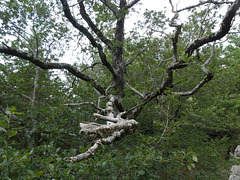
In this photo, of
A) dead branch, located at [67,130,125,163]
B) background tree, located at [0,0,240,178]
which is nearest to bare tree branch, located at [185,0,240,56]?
background tree, located at [0,0,240,178]

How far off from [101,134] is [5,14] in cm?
463

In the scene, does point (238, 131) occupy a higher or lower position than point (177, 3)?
lower

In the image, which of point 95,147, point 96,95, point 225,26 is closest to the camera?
point 95,147

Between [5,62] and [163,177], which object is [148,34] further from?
[163,177]

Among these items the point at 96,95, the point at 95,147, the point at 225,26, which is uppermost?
the point at 225,26

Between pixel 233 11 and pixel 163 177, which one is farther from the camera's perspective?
pixel 163 177

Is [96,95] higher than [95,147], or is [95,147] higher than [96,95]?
[96,95]

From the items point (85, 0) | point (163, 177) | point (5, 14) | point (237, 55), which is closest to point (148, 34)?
point (85, 0)

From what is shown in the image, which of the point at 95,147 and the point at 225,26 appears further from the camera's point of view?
the point at 225,26

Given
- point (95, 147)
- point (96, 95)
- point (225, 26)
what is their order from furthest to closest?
1. point (96, 95)
2. point (225, 26)
3. point (95, 147)

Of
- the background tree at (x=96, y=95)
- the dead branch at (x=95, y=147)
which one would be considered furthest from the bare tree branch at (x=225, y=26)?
the dead branch at (x=95, y=147)

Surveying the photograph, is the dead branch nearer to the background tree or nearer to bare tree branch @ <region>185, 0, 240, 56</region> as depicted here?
the background tree

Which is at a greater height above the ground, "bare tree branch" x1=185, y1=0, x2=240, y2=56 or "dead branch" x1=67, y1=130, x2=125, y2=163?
"bare tree branch" x1=185, y1=0, x2=240, y2=56

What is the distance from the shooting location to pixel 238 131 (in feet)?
41.8
